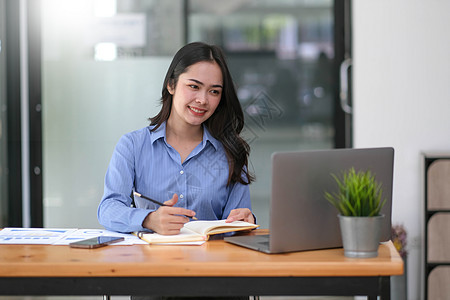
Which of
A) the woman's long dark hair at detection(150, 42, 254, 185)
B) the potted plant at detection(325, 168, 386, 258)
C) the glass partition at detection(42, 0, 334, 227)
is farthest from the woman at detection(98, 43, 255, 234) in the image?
the glass partition at detection(42, 0, 334, 227)

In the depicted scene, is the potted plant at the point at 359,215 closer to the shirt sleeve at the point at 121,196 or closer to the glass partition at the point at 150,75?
the shirt sleeve at the point at 121,196

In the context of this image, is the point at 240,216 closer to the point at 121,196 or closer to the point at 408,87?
the point at 121,196

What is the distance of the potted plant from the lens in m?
1.66

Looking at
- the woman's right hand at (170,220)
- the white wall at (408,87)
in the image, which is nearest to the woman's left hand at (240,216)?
the woman's right hand at (170,220)

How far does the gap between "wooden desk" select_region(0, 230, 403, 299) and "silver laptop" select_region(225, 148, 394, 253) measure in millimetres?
97

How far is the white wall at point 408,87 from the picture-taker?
12.8 feet

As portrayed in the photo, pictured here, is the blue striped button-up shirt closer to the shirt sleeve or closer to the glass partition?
the shirt sleeve

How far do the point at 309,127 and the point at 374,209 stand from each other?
2.62 m

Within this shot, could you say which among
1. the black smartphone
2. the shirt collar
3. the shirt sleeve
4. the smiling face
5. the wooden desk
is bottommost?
the wooden desk

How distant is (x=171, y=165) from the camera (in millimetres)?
2453

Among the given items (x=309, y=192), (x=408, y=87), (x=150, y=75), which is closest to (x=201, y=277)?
(x=309, y=192)

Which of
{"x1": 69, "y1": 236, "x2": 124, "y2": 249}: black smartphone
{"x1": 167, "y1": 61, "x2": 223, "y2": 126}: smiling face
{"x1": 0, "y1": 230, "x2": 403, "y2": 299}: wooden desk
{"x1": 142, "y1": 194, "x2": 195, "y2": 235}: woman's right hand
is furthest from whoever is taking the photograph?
{"x1": 167, "y1": 61, "x2": 223, "y2": 126}: smiling face

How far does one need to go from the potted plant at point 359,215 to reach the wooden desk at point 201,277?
0.04 meters

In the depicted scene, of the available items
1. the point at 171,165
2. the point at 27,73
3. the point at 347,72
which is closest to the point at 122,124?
the point at 27,73
